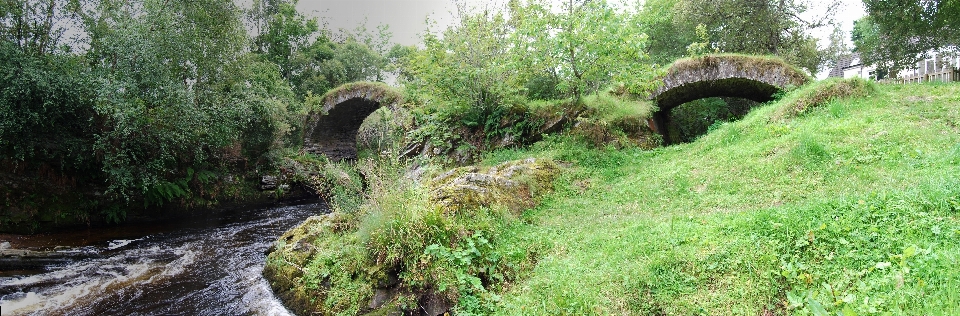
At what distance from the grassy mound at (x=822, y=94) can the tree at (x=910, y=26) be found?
4085 millimetres

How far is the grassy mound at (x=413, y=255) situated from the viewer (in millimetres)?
4953

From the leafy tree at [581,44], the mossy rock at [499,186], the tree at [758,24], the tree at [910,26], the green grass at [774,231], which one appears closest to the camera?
the green grass at [774,231]

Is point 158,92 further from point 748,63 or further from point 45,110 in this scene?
point 748,63

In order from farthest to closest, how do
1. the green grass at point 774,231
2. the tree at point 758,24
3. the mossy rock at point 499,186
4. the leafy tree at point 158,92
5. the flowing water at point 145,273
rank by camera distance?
1. the tree at point 758,24
2. the leafy tree at point 158,92
3. the flowing water at point 145,273
4. the mossy rock at point 499,186
5. the green grass at point 774,231

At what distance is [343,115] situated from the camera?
2248cm

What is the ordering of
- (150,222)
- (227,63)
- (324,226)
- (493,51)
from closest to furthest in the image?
(324,226), (493,51), (150,222), (227,63)

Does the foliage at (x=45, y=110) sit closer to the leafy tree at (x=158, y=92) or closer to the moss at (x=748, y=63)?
the leafy tree at (x=158, y=92)

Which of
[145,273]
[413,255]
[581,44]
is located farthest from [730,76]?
[145,273]

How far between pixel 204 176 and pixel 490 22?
10936mm

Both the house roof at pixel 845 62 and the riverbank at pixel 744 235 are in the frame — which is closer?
the riverbank at pixel 744 235

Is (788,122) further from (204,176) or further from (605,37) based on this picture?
(204,176)

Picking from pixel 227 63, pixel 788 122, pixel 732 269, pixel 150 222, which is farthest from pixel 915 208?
pixel 227 63

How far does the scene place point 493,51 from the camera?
11.4 metres

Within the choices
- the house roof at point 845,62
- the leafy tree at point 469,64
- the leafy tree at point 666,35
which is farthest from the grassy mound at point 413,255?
the house roof at point 845,62
